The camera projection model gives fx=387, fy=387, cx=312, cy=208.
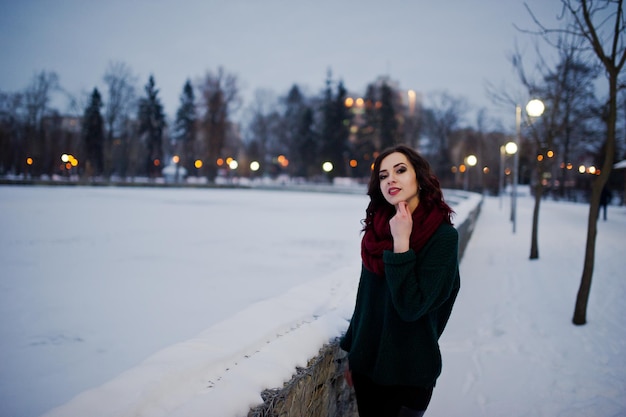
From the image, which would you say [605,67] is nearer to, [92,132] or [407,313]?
[407,313]

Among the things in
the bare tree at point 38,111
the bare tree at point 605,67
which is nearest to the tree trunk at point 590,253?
the bare tree at point 605,67

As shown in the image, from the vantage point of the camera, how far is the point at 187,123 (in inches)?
2331

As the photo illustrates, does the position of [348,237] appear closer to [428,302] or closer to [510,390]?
[510,390]

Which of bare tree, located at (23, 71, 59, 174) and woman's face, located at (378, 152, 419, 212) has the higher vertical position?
bare tree, located at (23, 71, 59, 174)

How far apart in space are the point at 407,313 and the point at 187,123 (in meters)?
62.4

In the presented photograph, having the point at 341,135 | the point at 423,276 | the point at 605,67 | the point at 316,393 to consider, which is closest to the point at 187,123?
the point at 341,135

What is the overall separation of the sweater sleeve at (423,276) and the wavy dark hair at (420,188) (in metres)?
0.15

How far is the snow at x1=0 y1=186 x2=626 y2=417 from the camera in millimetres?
1999

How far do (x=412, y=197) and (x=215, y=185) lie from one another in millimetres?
47430

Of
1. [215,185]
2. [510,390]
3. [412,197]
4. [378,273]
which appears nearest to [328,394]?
[378,273]

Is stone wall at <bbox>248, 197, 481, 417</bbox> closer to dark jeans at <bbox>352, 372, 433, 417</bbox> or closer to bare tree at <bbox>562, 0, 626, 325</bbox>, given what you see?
dark jeans at <bbox>352, 372, 433, 417</bbox>

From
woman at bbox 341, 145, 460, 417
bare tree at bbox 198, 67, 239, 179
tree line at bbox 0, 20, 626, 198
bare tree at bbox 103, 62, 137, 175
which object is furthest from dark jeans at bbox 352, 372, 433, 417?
bare tree at bbox 198, 67, 239, 179

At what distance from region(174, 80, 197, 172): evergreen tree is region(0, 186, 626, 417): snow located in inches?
1941

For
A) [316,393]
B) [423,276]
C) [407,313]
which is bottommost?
[316,393]
